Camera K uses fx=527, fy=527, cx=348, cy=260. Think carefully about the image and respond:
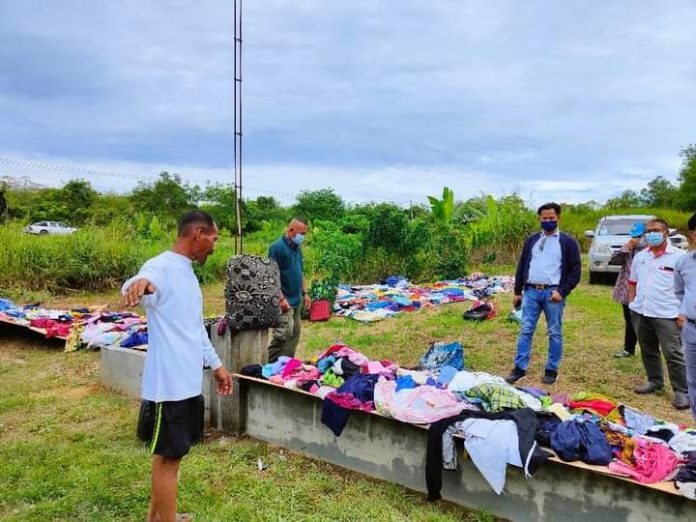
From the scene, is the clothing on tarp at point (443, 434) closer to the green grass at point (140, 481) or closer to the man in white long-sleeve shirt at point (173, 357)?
the green grass at point (140, 481)

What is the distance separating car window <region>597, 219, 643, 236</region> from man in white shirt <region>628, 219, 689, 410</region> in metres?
6.90

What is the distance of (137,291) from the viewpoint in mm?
2359

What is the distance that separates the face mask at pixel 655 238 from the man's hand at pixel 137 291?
4.62 metres

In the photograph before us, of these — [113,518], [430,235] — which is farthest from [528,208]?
[113,518]

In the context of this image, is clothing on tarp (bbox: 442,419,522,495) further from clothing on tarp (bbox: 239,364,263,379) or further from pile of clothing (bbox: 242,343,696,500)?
clothing on tarp (bbox: 239,364,263,379)

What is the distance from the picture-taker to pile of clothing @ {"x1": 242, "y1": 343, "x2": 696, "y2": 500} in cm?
299

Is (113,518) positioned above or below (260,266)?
below

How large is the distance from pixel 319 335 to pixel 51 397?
3965mm

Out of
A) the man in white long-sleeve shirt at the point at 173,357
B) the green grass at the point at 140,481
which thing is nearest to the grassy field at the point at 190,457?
the green grass at the point at 140,481

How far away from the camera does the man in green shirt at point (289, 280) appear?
5.50 m

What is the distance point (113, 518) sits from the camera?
3197mm

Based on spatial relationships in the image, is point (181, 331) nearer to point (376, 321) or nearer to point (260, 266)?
point (260, 266)

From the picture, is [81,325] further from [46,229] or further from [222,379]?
[46,229]

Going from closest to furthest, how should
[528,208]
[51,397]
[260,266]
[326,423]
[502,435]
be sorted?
[502,435]
[326,423]
[260,266]
[51,397]
[528,208]
